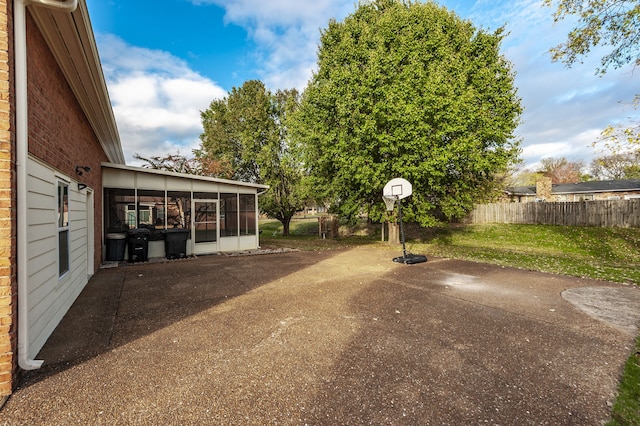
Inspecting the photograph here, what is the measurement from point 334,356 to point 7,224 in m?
3.19

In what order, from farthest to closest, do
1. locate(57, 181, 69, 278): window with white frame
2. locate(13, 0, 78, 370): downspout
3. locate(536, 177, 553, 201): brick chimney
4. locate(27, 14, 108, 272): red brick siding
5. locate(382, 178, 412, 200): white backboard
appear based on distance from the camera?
locate(536, 177, 553, 201): brick chimney
locate(382, 178, 412, 200): white backboard
locate(57, 181, 69, 278): window with white frame
locate(27, 14, 108, 272): red brick siding
locate(13, 0, 78, 370): downspout

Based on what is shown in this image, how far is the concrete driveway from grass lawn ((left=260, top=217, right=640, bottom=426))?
15cm

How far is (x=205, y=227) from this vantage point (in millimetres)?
10680

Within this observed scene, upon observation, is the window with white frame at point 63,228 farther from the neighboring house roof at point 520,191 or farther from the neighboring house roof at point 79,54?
the neighboring house roof at point 520,191

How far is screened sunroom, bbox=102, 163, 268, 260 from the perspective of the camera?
918 centimetres

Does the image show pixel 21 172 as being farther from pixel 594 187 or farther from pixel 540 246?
pixel 594 187

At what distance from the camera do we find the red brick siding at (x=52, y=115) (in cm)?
324

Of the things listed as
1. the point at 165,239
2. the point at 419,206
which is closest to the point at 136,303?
the point at 165,239

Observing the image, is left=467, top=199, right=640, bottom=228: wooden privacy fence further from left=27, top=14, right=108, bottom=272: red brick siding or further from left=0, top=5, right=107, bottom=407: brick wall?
left=27, top=14, right=108, bottom=272: red brick siding

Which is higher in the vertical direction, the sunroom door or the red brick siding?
the red brick siding

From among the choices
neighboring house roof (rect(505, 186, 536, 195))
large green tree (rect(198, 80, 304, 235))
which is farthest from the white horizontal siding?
neighboring house roof (rect(505, 186, 536, 195))

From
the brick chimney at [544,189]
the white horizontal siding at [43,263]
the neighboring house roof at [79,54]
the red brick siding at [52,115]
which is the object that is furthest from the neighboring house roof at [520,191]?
the white horizontal siding at [43,263]

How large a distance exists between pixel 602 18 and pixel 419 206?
24.7 ft

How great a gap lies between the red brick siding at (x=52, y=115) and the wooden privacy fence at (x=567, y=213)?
67.2 feet
